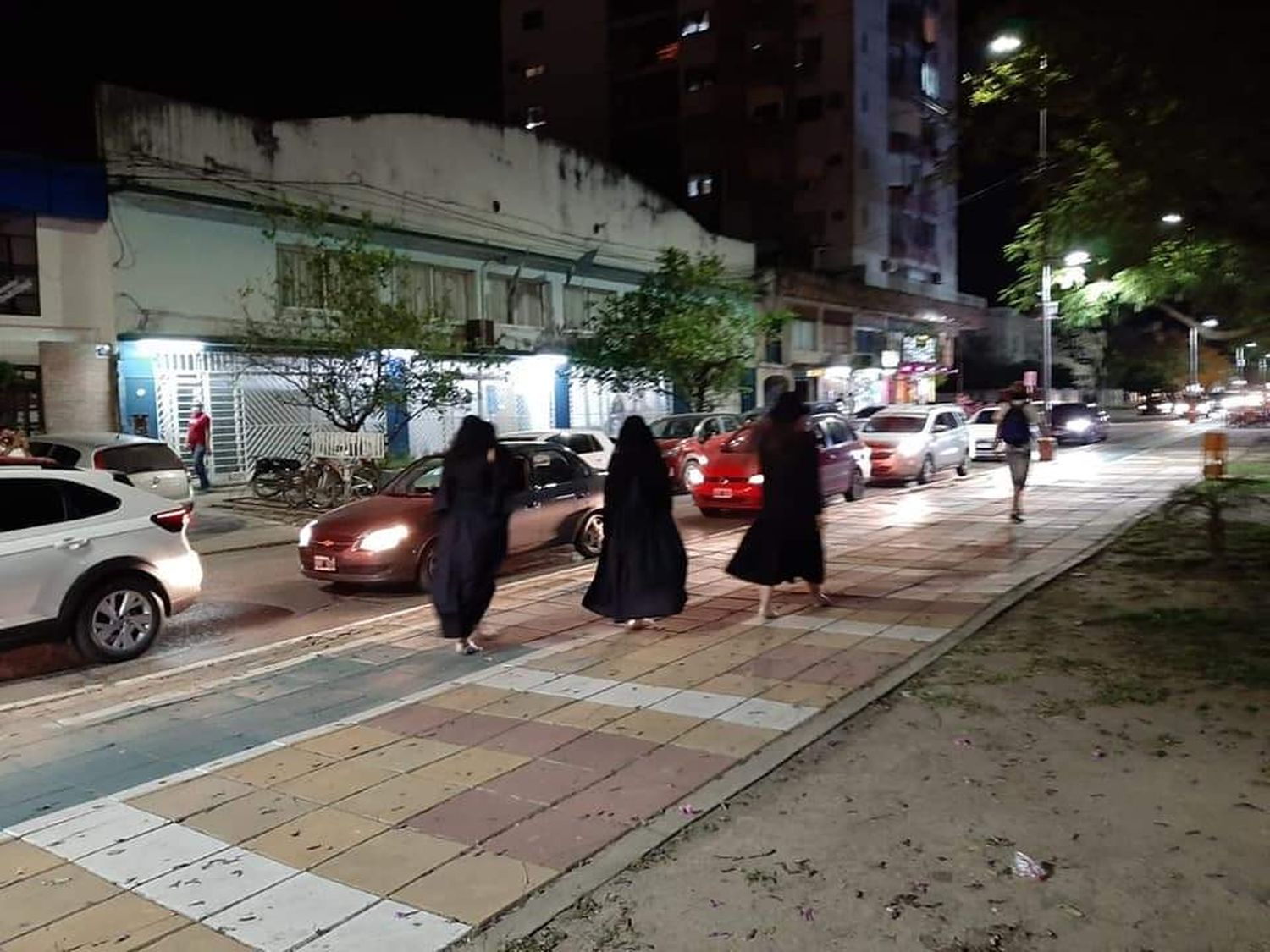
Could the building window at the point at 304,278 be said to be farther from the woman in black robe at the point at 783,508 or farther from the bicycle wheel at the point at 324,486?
the woman in black robe at the point at 783,508

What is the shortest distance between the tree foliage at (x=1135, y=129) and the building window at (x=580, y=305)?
1923 cm

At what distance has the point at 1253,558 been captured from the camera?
388 inches

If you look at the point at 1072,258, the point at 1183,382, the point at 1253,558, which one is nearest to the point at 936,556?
the point at 1253,558

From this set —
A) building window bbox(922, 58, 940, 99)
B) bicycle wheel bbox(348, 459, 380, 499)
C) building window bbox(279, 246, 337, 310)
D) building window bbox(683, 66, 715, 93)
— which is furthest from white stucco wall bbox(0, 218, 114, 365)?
building window bbox(922, 58, 940, 99)

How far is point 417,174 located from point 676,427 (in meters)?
10.1

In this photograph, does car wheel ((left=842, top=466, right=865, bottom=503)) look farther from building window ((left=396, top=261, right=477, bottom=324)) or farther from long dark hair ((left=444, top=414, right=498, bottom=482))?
building window ((left=396, top=261, right=477, bottom=324))

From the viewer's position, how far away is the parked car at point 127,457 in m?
14.0

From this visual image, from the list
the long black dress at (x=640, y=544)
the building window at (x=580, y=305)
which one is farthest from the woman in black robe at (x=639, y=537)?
the building window at (x=580, y=305)

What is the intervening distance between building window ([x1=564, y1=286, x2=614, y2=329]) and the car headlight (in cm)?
2069

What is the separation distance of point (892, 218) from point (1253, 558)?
49.1 m

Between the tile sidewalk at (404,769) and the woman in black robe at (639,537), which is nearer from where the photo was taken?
the tile sidewalk at (404,769)

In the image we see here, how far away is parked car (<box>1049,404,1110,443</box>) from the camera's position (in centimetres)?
3394

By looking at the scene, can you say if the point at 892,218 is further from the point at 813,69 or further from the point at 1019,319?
the point at 1019,319

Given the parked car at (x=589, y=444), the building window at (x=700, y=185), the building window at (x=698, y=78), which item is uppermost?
the building window at (x=698, y=78)
